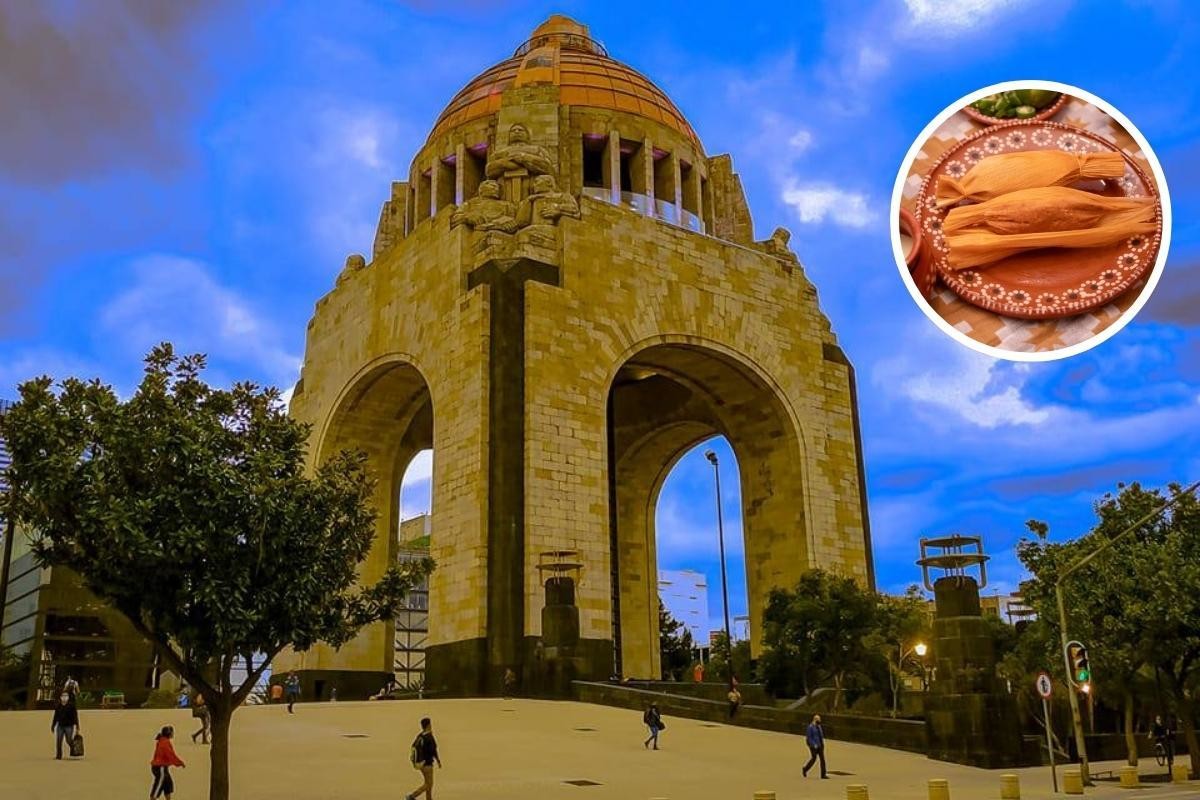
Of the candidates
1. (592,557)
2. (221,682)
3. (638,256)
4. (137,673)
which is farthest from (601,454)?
(137,673)

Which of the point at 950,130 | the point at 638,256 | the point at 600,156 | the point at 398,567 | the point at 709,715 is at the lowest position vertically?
the point at 709,715

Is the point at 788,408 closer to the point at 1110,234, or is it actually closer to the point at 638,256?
the point at 638,256

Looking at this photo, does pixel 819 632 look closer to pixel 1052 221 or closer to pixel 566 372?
pixel 566 372

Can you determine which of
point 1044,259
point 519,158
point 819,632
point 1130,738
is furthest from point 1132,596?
point 519,158

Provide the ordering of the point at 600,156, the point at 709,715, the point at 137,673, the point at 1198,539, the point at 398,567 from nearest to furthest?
the point at 398,567 → the point at 1198,539 → the point at 709,715 → the point at 600,156 → the point at 137,673

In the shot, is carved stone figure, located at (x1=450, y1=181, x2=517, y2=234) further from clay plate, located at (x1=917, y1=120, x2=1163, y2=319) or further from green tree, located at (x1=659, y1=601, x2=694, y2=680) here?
green tree, located at (x1=659, y1=601, x2=694, y2=680)

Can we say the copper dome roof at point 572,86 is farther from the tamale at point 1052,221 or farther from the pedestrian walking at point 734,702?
the pedestrian walking at point 734,702
